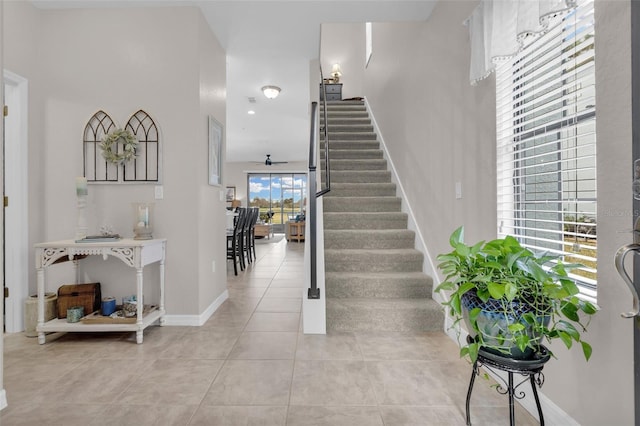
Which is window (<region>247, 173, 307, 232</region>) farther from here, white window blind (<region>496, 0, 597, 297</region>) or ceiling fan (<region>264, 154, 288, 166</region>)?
white window blind (<region>496, 0, 597, 297</region>)

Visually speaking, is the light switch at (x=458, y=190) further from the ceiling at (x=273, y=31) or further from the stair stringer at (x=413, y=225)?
the ceiling at (x=273, y=31)

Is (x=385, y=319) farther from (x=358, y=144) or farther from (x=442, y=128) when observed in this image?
(x=358, y=144)

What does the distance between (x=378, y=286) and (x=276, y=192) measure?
10174 mm

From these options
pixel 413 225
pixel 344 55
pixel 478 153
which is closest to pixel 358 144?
pixel 413 225

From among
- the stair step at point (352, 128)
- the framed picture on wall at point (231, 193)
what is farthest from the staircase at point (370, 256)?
the framed picture on wall at point (231, 193)

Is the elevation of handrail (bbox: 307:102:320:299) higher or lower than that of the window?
lower

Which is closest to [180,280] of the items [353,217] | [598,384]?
[353,217]

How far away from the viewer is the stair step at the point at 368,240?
336cm

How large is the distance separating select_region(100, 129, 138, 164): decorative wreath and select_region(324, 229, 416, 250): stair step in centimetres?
190

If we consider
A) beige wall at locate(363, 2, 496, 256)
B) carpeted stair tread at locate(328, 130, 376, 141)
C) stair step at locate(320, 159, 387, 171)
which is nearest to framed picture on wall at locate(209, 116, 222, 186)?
stair step at locate(320, 159, 387, 171)

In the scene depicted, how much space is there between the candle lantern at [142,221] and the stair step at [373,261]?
5.10 feet

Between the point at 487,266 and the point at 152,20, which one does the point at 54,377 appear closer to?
the point at 487,266

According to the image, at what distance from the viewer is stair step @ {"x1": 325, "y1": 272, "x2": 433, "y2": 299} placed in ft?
9.56

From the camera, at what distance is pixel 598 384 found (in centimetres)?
130
